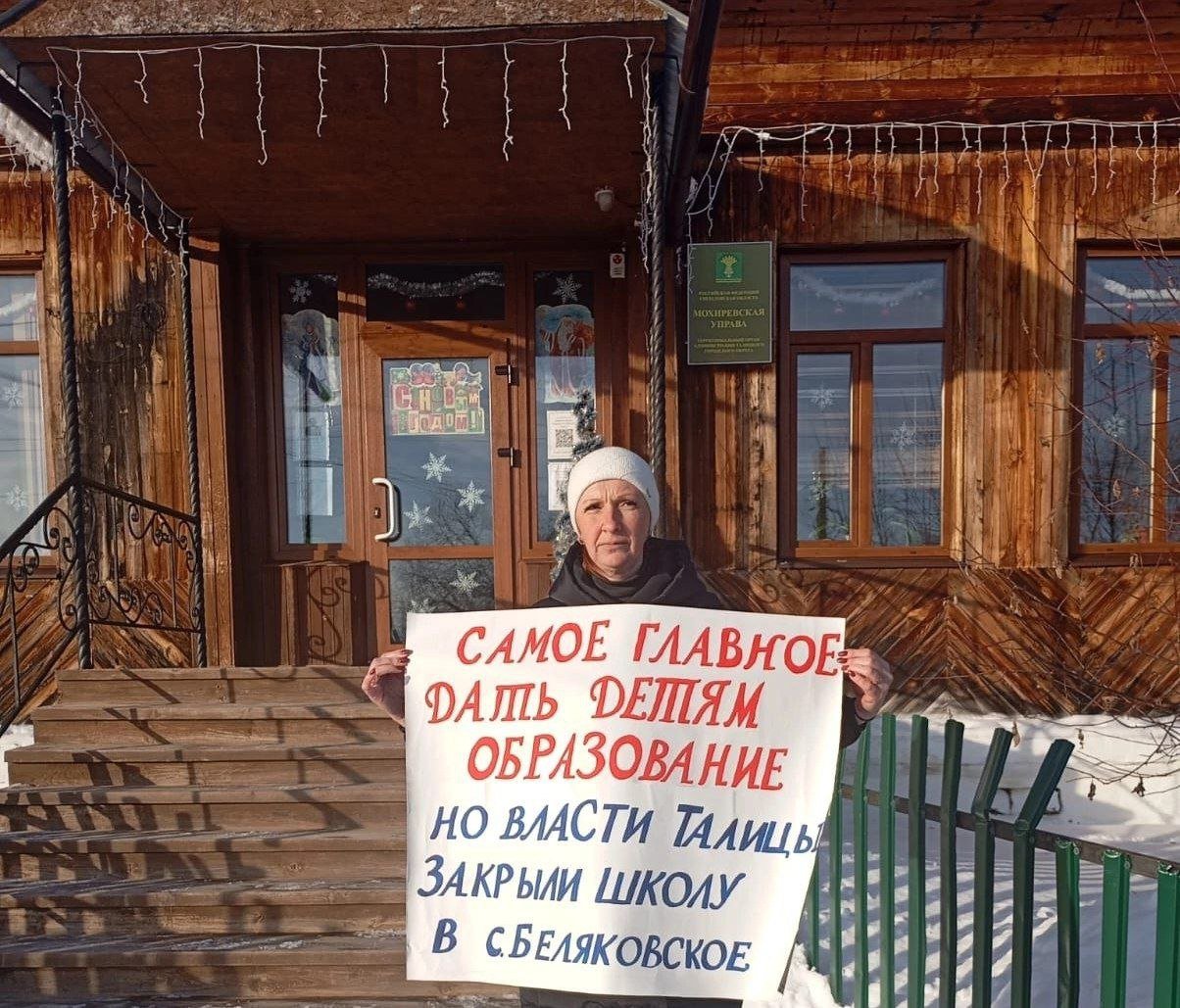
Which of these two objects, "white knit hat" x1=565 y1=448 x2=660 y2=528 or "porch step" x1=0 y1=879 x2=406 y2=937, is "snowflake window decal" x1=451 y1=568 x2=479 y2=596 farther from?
"white knit hat" x1=565 y1=448 x2=660 y2=528

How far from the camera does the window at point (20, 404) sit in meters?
5.29

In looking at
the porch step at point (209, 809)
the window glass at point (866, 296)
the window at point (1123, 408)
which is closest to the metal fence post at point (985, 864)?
the porch step at point (209, 809)

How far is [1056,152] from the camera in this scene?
495cm

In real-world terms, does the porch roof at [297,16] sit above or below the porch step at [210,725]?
above

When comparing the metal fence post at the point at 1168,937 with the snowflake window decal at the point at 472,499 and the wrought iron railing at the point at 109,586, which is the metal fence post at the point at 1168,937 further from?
the wrought iron railing at the point at 109,586

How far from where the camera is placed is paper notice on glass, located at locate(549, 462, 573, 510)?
205 inches

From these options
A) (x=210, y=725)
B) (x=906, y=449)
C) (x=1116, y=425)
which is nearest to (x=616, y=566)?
(x=210, y=725)

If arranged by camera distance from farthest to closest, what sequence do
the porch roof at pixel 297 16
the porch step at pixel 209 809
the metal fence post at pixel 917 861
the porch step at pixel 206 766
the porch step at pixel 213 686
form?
the porch step at pixel 213 686
the porch step at pixel 206 766
the porch step at pixel 209 809
the porch roof at pixel 297 16
the metal fence post at pixel 917 861

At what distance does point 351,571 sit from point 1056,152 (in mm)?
5384

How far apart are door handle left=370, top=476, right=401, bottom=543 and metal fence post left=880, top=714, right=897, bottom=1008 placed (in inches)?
143

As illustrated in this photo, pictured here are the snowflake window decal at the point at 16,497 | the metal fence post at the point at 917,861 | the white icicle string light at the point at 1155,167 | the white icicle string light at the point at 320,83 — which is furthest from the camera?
the snowflake window decal at the point at 16,497

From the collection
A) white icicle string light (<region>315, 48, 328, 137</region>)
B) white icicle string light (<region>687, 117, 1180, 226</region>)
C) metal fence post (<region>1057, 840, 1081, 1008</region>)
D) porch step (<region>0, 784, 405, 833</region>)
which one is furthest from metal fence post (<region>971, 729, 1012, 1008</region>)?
white icicle string light (<region>687, 117, 1180, 226</region>)

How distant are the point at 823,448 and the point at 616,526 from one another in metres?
3.76

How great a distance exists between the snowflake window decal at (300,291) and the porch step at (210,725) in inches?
114
